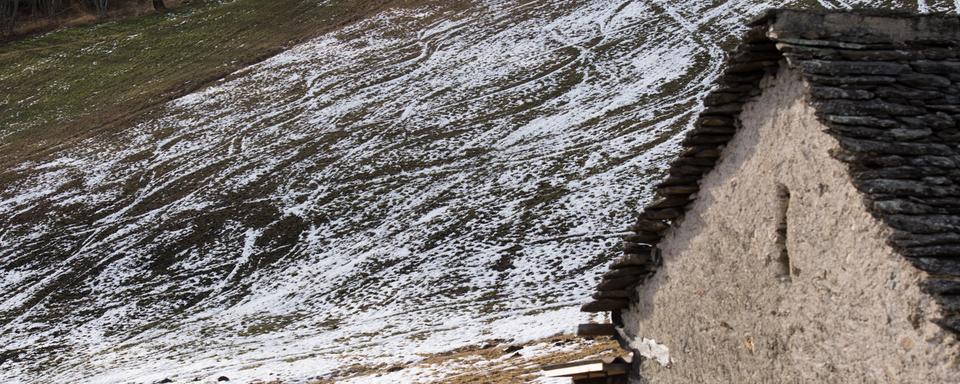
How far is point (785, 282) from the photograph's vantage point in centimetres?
870

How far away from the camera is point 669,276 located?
10219 mm

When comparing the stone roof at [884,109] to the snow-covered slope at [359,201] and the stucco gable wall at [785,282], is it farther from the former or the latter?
the snow-covered slope at [359,201]

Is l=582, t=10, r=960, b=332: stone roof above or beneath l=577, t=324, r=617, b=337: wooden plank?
above

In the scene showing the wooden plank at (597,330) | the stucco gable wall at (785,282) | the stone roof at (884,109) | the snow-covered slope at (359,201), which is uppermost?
the stone roof at (884,109)

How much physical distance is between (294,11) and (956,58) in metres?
47.1

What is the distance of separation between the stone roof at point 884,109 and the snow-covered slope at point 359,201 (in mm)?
10538

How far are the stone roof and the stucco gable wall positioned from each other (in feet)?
0.44

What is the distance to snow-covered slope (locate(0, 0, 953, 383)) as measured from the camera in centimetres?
2280

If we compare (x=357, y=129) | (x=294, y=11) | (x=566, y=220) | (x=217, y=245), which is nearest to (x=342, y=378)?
(x=566, y=220)

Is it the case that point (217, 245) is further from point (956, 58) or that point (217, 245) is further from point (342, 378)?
point (956, 58)

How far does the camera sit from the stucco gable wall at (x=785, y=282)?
7.48 m

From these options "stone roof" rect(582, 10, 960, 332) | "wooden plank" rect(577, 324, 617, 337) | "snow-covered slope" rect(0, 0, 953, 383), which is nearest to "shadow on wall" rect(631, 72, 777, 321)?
"stone roof" rect(582, 10, 960, 332)

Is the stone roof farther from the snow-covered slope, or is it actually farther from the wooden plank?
the snow-covered slope

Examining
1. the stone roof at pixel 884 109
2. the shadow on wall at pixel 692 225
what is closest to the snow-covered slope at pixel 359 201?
the shadow on wall at pixel 692 225
